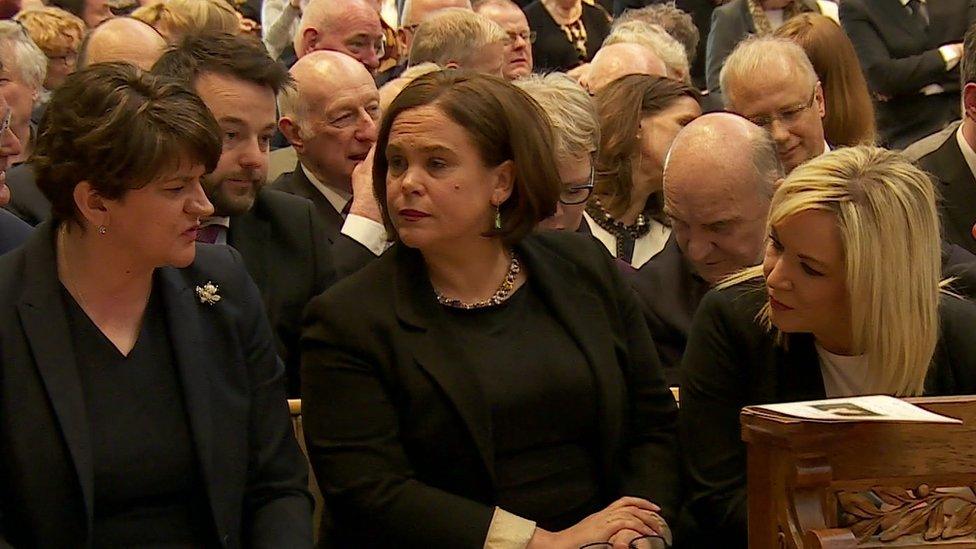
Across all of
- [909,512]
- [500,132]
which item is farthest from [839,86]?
[909,512]

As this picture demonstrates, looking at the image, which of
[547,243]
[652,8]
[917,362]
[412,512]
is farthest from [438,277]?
[652,8]

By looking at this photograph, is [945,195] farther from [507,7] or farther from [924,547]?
[507,7]

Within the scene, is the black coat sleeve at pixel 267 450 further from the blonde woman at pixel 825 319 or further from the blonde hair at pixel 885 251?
the blonde hair at pixel 885 251

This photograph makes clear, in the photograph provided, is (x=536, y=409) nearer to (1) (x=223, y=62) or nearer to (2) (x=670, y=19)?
(1) (x=223, y=62)

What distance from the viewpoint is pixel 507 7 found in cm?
665

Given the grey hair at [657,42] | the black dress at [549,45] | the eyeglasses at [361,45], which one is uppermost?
the eyeglasses at [361,45]

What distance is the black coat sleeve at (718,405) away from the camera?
2.89 meters

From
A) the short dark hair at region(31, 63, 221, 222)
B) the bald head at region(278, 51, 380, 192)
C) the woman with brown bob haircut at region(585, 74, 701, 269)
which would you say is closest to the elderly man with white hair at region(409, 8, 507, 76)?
the bald head at region(278, 51, 380, 192)

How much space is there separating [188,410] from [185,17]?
2980mm

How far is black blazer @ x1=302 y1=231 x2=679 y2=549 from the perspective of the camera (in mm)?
2773

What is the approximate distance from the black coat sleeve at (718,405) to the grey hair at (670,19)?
4740 millimetres

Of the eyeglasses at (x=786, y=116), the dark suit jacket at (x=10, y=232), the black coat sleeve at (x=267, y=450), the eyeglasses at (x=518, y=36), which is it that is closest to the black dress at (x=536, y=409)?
the black coat sleeve at (x=267, y=450)

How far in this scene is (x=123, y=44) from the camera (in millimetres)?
4559

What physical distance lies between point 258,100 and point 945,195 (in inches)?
83.5
